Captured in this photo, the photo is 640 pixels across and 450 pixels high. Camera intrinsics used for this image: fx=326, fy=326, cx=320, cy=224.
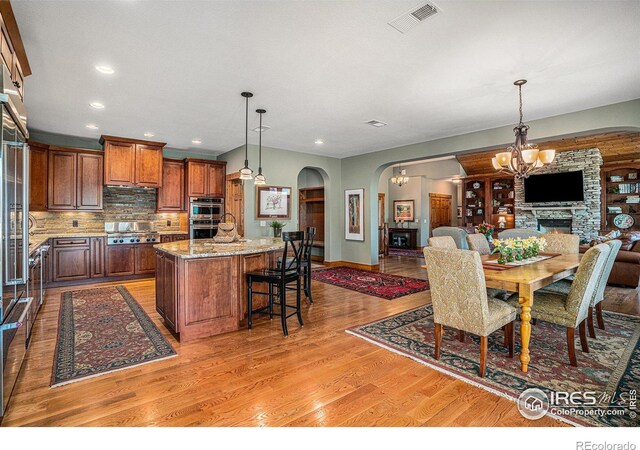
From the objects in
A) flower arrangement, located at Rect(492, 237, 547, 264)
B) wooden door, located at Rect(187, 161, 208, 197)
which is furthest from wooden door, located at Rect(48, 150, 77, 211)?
flower arrangement, located at Rect(492, 237, 547, 264)

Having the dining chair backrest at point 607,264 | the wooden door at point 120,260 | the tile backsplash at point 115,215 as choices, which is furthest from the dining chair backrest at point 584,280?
the tile backsplash at point 115,215

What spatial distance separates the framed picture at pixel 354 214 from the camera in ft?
25.0

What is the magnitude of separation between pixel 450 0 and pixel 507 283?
2.13m

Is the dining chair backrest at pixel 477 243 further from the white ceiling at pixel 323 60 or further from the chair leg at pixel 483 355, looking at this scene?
the chair leg at pixel 483 355

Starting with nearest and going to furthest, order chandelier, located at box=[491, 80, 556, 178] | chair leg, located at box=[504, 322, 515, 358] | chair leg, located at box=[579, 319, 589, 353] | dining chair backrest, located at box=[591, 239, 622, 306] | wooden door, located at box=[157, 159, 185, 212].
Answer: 1. chair leg, located at box=[504, 322, 515, 358]
2. chair leg, located at box=[579, 319, 589, 353]
3. dining chair backrest, located at box=[591, 239, 622, 306]
4. chandelier, located at box=[491, 80, 556, 178]
5. wooden door, located at box=[157, 159, 185, 212]

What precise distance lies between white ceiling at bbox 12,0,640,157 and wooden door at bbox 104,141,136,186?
0.96 metres

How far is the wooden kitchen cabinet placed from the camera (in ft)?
18.6

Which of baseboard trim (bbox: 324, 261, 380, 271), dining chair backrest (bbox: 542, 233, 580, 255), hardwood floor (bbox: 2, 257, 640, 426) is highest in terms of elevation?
dining chair backrest (bbox: 542, 233, 580, 255)

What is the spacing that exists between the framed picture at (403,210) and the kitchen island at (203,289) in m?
9.26

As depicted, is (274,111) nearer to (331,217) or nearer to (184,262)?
(184,262)

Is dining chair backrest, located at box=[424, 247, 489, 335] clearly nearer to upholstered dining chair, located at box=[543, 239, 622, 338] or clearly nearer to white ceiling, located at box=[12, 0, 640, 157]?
upholstered dining chair, located at box=[543, 239, 622, 338]

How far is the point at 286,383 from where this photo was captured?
95.7 inches

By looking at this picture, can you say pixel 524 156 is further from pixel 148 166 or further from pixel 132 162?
pixel 132 162

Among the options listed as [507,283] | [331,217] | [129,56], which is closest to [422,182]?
[331,217]
